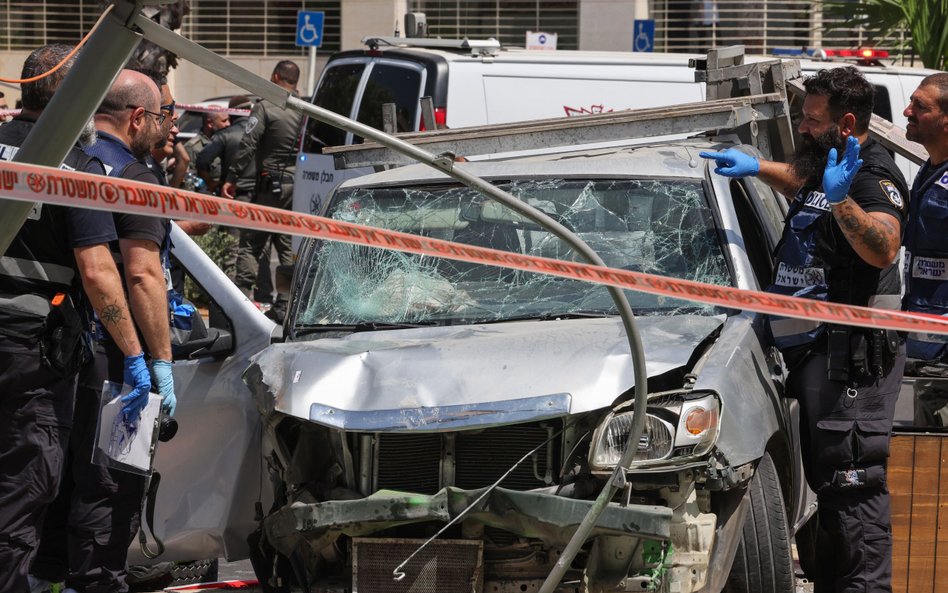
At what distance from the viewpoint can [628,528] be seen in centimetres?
388

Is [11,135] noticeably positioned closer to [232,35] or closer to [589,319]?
[589,319]

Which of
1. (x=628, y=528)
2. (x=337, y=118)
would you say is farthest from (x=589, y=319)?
(x=337, y=118)

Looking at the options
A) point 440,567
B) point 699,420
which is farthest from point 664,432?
point 440,567

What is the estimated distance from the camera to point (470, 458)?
428cm

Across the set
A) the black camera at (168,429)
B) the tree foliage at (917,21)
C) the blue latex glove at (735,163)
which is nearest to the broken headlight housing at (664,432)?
the blue latex glove at (735,163)

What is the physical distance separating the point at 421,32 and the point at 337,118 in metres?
9.53

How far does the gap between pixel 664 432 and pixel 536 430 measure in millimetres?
416

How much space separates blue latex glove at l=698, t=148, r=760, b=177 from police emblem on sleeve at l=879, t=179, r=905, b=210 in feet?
1.71

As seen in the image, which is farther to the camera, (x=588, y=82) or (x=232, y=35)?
(x=232, y=35)

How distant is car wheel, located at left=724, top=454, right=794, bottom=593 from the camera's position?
4.40 meters

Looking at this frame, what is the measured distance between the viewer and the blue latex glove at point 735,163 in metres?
5.02

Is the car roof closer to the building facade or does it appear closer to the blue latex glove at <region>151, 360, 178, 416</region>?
the blue latex glove at <region>151, 360, 178, 416</region>

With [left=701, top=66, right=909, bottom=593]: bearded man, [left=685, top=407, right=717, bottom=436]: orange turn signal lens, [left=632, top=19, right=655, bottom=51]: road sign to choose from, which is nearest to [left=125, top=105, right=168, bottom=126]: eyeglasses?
[left=685, top=407, right=717, bottom=436]: orange turn signal lens

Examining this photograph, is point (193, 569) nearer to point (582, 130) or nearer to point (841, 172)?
point (582, 130)
